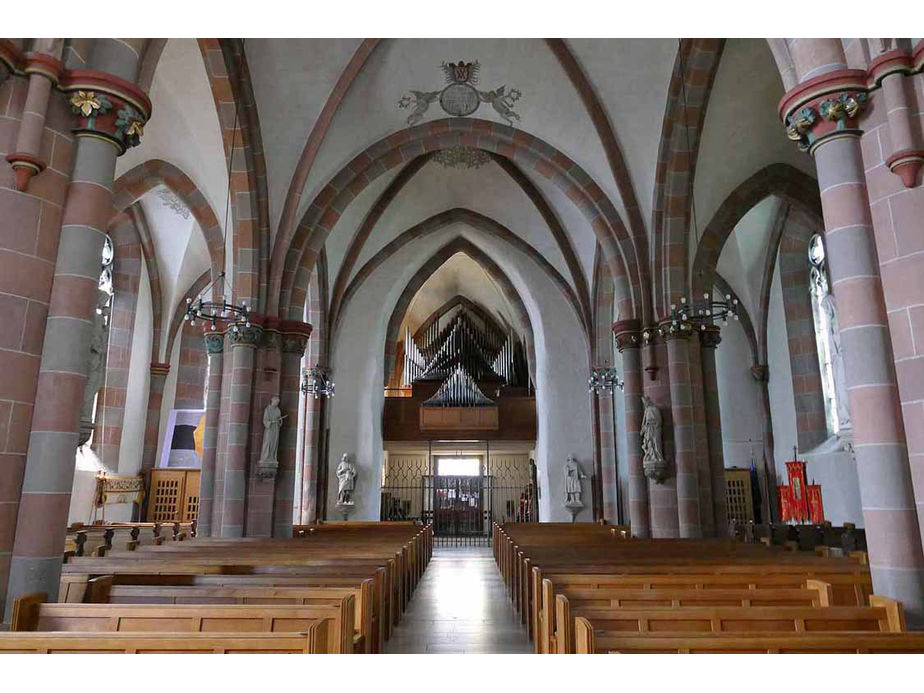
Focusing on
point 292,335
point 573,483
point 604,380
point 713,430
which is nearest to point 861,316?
point 713,430

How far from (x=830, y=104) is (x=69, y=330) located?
222 inches

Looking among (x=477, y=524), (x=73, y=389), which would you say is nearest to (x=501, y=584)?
(x=73, y=389)

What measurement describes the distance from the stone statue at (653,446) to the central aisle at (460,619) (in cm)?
317

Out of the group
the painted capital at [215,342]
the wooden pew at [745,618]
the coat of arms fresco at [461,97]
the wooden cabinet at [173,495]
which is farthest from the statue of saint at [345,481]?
the wooden pew at [745,618]

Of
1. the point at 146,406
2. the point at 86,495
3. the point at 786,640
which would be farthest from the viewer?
the point at 146,406

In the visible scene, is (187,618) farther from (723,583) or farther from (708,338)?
(708,338)

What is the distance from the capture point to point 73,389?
4652 mm

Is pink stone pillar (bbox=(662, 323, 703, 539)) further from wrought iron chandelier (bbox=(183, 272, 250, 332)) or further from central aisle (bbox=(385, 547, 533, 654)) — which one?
wrought iron chandelier (bbox=(183, 272, 250, 332))

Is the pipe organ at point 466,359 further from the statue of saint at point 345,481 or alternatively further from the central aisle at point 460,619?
the central aisle at point 460,619

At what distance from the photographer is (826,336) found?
16.9 metres

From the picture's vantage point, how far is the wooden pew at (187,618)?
12.2 feet
